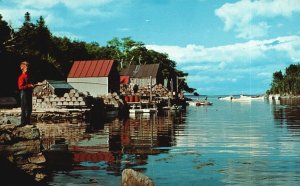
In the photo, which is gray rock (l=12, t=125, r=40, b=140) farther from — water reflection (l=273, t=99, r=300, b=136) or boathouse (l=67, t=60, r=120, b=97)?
boathouse (l=67, t=60, r=120, b=97)

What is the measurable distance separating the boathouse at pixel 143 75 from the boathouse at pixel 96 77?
2884 centimetres

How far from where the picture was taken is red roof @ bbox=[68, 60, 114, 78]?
2569 inches

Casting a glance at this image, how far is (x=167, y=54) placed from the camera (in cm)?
13738

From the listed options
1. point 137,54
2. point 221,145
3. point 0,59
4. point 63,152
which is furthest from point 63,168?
point 137,54

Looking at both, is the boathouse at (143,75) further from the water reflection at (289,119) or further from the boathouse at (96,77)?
the water reflection at (289,119)

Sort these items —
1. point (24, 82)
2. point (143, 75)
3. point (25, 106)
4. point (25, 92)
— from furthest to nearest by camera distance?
point (143, 75), point (25, 106), point (25, 92), point (24, 82)

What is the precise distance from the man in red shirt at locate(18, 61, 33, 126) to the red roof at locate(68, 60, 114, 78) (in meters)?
49.9

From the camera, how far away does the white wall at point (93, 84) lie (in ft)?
213

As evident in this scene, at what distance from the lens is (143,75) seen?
325 ft

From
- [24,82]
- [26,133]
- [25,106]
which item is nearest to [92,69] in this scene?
[25,106]

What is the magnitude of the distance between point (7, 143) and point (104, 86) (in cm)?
5185

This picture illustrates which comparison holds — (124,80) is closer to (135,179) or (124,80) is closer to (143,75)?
(143,75)

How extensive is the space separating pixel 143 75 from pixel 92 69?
3352cm

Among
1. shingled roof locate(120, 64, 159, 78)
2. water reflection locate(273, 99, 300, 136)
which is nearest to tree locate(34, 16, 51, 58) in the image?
shingled roof locate(120, 64, 159, 78)
